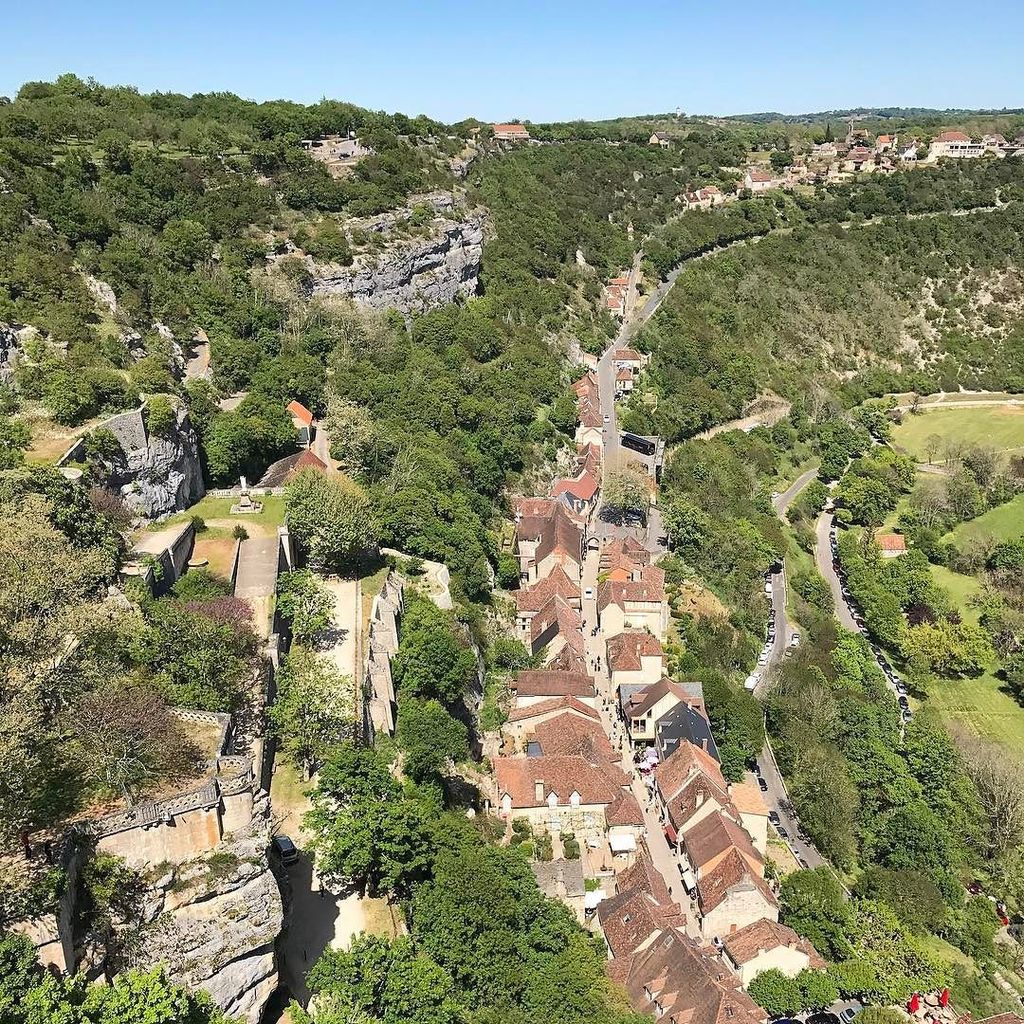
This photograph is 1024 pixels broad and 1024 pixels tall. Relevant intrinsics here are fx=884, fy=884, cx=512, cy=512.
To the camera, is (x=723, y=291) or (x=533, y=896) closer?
(x=533, y=896)

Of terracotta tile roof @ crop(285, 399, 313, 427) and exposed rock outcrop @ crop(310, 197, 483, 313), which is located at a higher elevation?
exposed rock outcrop @ crop(310, 197, 483, 313)

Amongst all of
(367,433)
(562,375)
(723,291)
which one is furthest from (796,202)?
(367,433)

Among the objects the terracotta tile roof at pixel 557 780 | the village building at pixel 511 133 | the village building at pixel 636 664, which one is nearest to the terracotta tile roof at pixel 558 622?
the village building at pixel 636 664

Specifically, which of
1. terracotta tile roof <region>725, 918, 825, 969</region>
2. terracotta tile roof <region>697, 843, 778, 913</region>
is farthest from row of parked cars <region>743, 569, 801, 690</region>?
terracotta tile roof <region>725, 918, 825, 969</region>

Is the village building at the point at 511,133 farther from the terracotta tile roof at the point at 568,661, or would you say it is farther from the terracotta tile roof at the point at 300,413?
the terracotta tile roof at the point at 568,661

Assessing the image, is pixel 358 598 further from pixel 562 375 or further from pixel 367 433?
pixel 562 375

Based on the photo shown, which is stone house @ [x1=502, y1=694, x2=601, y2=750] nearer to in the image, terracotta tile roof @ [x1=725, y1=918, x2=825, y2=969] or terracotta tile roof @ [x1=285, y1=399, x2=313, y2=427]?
terracotta tile roof @ [x1=725, y1=918, x2=825, y2=969]
